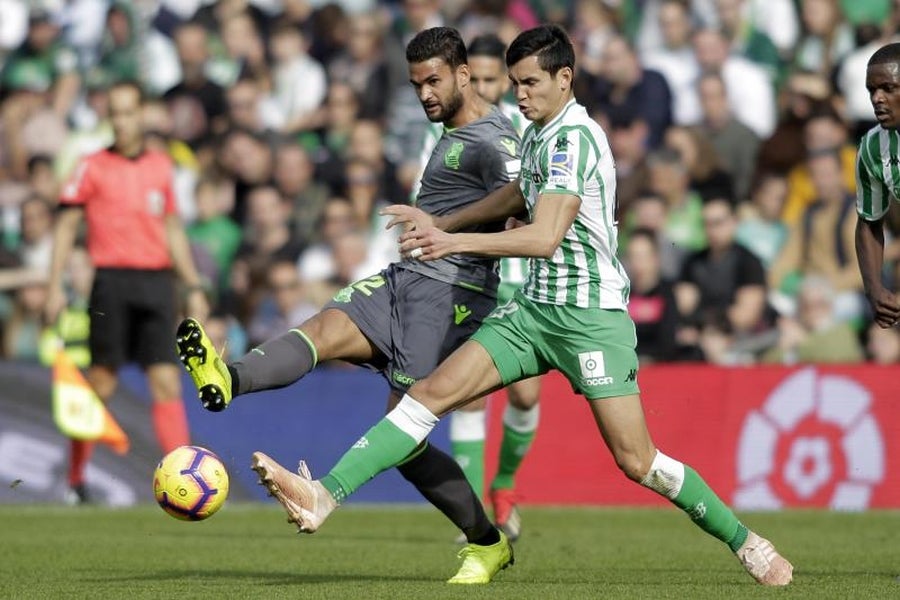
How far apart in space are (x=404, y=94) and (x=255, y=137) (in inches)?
62.6

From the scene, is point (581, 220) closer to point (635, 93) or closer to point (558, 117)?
point (558, 117)

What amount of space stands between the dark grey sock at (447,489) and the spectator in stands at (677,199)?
7891 mm

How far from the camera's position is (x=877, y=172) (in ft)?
28.5

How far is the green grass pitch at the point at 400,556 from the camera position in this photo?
8.27 m

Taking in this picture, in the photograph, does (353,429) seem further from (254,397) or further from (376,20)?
(376,20)

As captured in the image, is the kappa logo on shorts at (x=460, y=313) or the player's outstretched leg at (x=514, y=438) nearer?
the kappa logo on shorts at (x=460, y=313)

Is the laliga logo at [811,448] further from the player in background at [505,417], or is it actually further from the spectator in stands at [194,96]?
the spectator in stands at [194,96]

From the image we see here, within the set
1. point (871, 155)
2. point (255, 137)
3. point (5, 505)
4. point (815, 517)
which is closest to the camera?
point (871, 155)

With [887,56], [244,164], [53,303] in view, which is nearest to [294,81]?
[244,164]

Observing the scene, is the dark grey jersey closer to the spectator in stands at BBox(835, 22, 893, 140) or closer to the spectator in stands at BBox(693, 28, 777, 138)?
the spectator in stands at BBox(835, 22, 893, 140)

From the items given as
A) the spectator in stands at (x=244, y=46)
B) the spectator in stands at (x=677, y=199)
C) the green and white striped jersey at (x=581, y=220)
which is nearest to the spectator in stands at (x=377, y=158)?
the spectator in stands at (x=244, y=46)

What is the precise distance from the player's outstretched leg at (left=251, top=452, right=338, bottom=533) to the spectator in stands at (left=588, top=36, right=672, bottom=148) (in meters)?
10.3

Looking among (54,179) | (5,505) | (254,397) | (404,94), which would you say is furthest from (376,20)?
(5,505)

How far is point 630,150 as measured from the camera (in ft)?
56.1
